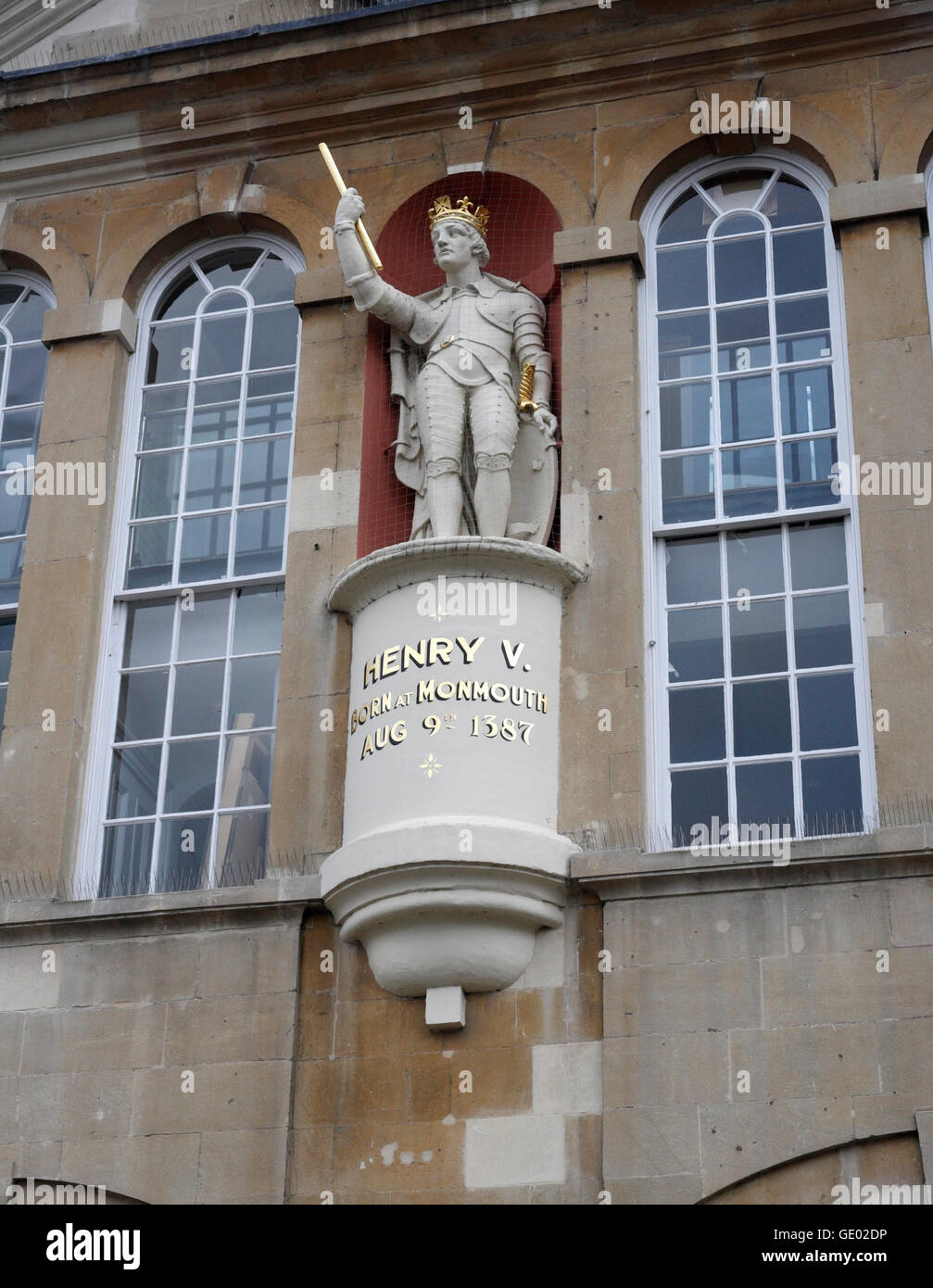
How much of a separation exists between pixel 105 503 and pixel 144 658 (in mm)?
1156

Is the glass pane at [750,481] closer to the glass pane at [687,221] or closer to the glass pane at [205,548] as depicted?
the glass pane at [687,221]

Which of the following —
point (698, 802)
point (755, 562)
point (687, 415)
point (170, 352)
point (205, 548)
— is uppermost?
point (170, 352)

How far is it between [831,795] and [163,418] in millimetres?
5470

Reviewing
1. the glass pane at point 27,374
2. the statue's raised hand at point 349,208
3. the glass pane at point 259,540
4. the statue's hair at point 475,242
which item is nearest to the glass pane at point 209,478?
the glass pane at point 259,540

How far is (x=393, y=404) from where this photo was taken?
48.2 ft

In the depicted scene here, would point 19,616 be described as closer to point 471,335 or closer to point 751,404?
point 471,335

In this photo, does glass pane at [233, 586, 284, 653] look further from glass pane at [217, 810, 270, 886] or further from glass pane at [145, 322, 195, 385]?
glass pane at [145, 322, 195, 385]

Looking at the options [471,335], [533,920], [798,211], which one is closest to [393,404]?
[471,335]

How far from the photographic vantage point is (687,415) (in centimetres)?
1431

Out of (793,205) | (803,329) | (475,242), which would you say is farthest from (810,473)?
(475,242)

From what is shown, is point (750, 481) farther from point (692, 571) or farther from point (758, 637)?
point (758, 637)

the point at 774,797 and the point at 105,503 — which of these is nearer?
the point at 774,797

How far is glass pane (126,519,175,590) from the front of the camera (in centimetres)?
1469

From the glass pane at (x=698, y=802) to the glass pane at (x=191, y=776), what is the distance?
291 centimetres
